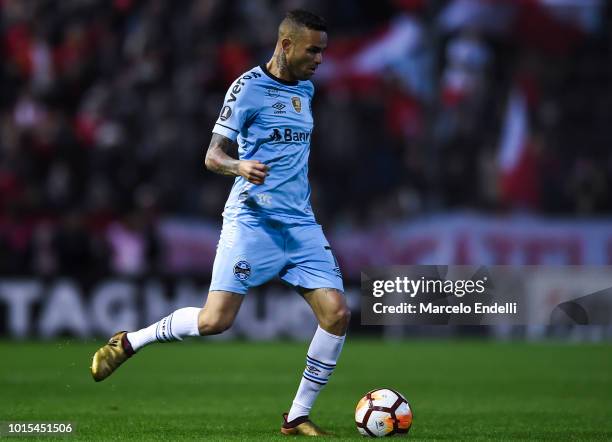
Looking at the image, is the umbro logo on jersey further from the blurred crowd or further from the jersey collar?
the blurred crowd

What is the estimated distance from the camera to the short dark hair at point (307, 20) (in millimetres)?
7527

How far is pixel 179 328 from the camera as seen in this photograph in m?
7.57

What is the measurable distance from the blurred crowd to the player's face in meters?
10.1

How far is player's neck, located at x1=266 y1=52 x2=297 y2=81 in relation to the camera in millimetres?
7652

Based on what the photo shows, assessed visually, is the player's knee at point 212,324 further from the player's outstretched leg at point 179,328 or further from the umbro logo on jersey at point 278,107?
the umbro logo on jersey at point 278,107

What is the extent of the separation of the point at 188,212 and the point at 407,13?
210 inches

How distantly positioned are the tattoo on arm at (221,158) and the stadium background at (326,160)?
7220 mm

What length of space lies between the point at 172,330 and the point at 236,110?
139 centimetres

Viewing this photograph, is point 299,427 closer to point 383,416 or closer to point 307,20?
point 383,416

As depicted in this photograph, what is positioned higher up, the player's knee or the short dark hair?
the short dark hair

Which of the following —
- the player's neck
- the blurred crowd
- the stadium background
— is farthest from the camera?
the blurred crowd

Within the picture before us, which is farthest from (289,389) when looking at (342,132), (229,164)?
(342,132)

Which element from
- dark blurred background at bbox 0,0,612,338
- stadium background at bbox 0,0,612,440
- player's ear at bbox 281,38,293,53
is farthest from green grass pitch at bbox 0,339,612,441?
player's ear at bbox 281,38,293,53

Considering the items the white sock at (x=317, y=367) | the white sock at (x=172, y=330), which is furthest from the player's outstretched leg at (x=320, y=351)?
the white sock at (x=172, y=330)
